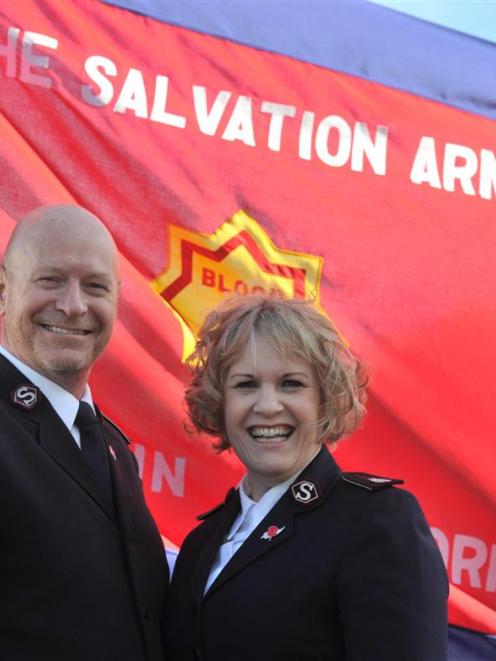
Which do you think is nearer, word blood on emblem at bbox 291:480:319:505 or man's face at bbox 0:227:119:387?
word blood on emblem at bbox 291:480:319:505

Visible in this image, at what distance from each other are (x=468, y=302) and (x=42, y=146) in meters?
2.02

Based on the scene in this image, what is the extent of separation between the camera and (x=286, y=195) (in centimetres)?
459

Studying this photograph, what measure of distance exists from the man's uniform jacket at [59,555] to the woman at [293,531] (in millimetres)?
182

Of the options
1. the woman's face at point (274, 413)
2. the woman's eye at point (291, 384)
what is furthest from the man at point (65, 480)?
the woman's eye at point (291, 384)

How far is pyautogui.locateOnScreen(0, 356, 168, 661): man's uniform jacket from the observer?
2578 millimetres

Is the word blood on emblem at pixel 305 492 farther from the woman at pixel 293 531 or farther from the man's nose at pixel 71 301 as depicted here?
the man's nose at pixel 71 301

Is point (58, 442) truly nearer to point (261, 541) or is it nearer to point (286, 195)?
point (261, 541)

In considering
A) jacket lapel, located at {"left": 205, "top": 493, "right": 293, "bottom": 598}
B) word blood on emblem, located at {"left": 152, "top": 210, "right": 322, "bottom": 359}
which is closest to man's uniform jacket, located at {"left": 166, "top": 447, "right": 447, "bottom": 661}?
jacket lapel, located at {"left": 205, "top": 493, "right": 293, "bottom": 598}

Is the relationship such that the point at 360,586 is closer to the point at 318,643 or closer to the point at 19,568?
the point at 318,643

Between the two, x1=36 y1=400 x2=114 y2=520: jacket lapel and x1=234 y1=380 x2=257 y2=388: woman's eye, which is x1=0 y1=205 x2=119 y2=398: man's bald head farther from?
x1=234 y1=380 x2=257 y2=388: woman's eye

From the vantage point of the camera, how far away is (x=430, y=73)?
507 cm

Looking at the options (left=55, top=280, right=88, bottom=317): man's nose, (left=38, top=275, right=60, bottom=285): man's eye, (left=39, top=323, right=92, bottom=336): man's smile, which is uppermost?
(left=38, top=275, right=60, bottom=285): man's eye

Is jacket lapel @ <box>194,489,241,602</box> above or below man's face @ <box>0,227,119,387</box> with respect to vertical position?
below

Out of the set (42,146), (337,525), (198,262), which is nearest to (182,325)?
(198,262)
